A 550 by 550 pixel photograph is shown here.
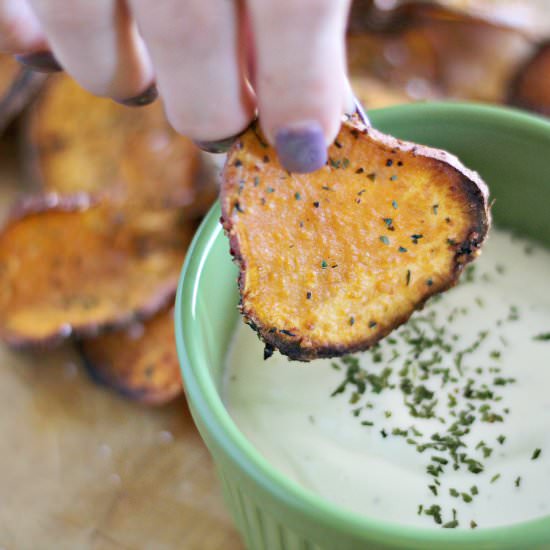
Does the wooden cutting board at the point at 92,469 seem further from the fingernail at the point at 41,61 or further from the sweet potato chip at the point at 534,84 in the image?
the sweet potato chip at the point at 534,84

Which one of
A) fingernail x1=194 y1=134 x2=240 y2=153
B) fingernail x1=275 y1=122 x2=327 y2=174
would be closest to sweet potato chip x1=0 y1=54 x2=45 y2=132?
fingernail x1=194 y1=134 x2=240 y2=153

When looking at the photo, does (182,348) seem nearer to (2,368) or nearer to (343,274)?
(343,274)

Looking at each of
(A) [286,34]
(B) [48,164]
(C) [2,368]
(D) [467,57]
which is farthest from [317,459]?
(D) [467,57]

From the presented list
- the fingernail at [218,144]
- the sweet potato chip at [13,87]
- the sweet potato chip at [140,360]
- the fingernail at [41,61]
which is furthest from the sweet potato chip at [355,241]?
the sweet potato chip at [13,87]

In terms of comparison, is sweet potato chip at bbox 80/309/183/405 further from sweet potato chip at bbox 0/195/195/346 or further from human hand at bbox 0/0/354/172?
human hand at bbox 0/0/354/172

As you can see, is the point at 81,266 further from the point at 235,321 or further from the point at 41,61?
the point at 41,61

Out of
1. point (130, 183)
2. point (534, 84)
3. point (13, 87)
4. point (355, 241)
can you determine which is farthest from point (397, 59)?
point (355, 241)
